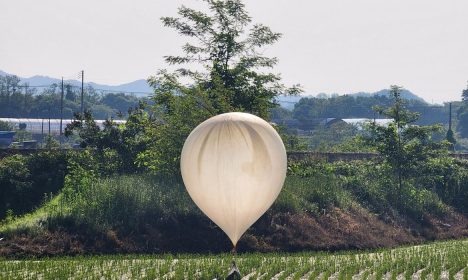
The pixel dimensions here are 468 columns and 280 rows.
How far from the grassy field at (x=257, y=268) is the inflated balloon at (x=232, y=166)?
2.51m

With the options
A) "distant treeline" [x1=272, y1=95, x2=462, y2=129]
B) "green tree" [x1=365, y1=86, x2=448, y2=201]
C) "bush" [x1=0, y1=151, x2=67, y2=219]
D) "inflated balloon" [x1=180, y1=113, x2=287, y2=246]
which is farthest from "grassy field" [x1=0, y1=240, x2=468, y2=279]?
"distant treeline" [x1=272, y1=95, x2=462, y2=129]

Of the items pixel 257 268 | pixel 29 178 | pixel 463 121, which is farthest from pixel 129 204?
pixel 463 121

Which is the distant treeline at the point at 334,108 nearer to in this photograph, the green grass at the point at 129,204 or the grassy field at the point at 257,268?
the green grass at the point at 129,204

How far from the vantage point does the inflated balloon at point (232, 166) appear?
674 inches

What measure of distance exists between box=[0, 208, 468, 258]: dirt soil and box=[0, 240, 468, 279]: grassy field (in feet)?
6.29

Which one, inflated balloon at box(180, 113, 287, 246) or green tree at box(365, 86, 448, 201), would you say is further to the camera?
green tree at box(365, 86, 448, 201)

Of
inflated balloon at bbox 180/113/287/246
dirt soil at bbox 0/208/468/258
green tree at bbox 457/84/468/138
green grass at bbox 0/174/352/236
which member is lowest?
dirt soil at bbox 0/208/468/258

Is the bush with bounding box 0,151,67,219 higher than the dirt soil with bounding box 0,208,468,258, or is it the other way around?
the bush with bounding box 0,151,67,219

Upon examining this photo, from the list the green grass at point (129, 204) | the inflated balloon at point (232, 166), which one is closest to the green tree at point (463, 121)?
the green grass at point (129, 204)

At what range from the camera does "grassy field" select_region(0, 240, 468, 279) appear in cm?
1928

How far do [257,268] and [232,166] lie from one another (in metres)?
4.53

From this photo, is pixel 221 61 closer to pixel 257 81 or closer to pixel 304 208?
pixel 257 81

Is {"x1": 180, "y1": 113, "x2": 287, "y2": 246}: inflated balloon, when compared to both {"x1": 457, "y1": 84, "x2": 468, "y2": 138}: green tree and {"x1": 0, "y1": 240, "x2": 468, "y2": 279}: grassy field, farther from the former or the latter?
{"x1": 457, "y1": 84, "x2": 468, "y2": 138}: green tree

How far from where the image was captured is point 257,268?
66.8 ft
